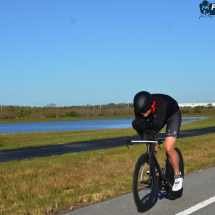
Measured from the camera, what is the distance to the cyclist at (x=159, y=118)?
4406 millimetres

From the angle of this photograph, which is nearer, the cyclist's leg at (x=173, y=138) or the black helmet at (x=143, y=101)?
the black helmet at (x=143, y=101)

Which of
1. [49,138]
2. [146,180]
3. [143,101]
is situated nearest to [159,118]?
[143,101]

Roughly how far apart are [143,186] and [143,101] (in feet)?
4.18

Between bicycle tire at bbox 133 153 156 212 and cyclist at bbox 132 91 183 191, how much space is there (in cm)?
38

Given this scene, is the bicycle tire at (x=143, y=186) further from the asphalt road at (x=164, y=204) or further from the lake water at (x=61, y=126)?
the lake water at (x=61, y=126)

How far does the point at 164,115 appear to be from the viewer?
4.64m

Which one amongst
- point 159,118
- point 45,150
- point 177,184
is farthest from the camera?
point 45,150

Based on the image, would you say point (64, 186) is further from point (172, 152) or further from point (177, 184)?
point (172, 152)

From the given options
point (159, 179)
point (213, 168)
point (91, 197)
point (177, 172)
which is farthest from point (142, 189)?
point (213, 168)

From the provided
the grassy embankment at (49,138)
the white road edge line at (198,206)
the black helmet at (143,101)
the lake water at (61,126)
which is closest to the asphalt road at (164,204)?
the white road edge line at (198,206)

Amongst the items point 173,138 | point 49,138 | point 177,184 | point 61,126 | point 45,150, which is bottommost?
point 61,126

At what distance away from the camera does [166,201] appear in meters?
5.17

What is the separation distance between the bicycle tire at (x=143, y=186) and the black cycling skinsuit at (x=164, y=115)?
1.65ft

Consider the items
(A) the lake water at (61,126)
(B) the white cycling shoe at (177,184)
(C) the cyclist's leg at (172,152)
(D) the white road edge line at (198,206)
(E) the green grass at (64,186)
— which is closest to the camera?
(D) the white road edge line at (198,206)
